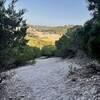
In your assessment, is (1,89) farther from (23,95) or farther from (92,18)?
(92,18)

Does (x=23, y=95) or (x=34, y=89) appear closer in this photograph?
(x=23, y=95)

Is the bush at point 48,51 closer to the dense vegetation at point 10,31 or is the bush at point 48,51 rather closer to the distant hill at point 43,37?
the distant hill at point 43,37

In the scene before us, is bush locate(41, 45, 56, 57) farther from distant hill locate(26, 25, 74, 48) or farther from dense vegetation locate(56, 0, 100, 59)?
dense vegetation locate(56, 0, 100, 59)

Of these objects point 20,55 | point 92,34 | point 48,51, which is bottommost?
point 48,51

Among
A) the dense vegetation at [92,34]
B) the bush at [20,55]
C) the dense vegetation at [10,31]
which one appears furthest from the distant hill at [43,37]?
the dense vegetation at [10,31]

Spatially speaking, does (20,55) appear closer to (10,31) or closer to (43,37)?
(10,31)

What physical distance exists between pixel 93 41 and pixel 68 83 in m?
2.52

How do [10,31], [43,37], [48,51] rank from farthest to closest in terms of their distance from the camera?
[43,37]
[48,51]
[10,31]

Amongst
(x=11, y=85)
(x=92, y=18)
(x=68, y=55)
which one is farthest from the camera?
(x=68, y=55)

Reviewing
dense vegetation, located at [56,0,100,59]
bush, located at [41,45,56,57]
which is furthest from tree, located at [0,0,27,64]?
bush, located at [41,45,56,57]

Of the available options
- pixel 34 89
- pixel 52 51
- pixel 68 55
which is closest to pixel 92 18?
pixel 34 89

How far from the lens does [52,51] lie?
43281 mm

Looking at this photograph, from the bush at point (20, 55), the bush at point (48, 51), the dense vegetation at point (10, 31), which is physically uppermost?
the dense vegetation at point (10, 31)

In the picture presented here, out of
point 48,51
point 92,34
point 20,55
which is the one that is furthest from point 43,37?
point 92,34
